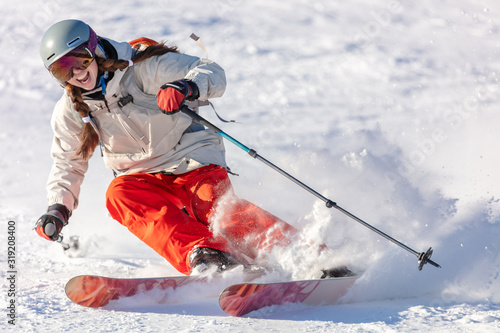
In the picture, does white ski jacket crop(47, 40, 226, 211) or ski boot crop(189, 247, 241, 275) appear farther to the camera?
white ski jacket crop(47, 40, 226, 211)

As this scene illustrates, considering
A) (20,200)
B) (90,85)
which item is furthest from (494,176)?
(20,200)

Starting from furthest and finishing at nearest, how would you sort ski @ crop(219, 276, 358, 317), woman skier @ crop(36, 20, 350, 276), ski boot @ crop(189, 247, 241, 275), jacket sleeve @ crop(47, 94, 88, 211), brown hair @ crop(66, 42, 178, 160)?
jacket sleeve @ crop(47, 94, 88, 211) < brown hair @ crop(66, 42, 178, 160) < woman skier @ crop(36, 20, 350, 276) < ski boot @ crop(189, 247, 241, 275) < ski @ crop(219, 276, 358, 317)

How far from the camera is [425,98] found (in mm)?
7352

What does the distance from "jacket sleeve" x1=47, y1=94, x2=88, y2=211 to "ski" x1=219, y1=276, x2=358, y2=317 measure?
4.71ft

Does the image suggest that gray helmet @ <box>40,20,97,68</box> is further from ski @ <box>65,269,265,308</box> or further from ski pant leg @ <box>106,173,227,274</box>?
ski @ <box>65,269,265,308</box>

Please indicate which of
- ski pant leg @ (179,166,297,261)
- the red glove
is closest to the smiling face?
the red glove

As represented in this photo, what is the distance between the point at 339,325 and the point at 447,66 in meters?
6.86

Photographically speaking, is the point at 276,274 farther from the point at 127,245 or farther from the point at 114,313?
the point at 127,245

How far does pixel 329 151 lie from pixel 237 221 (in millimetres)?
2212

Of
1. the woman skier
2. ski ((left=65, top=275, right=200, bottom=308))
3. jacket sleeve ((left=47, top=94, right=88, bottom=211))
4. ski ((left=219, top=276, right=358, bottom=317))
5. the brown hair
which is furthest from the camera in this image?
jacket sleeve ((left=47, top=94, right=88, bottom=211))

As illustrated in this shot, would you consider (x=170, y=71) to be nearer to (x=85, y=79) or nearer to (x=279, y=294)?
(x=85, y=79)

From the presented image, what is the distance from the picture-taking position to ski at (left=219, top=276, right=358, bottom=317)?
223 cm

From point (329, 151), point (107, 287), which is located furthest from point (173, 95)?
point (329, 151)

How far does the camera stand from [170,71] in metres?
3.05
